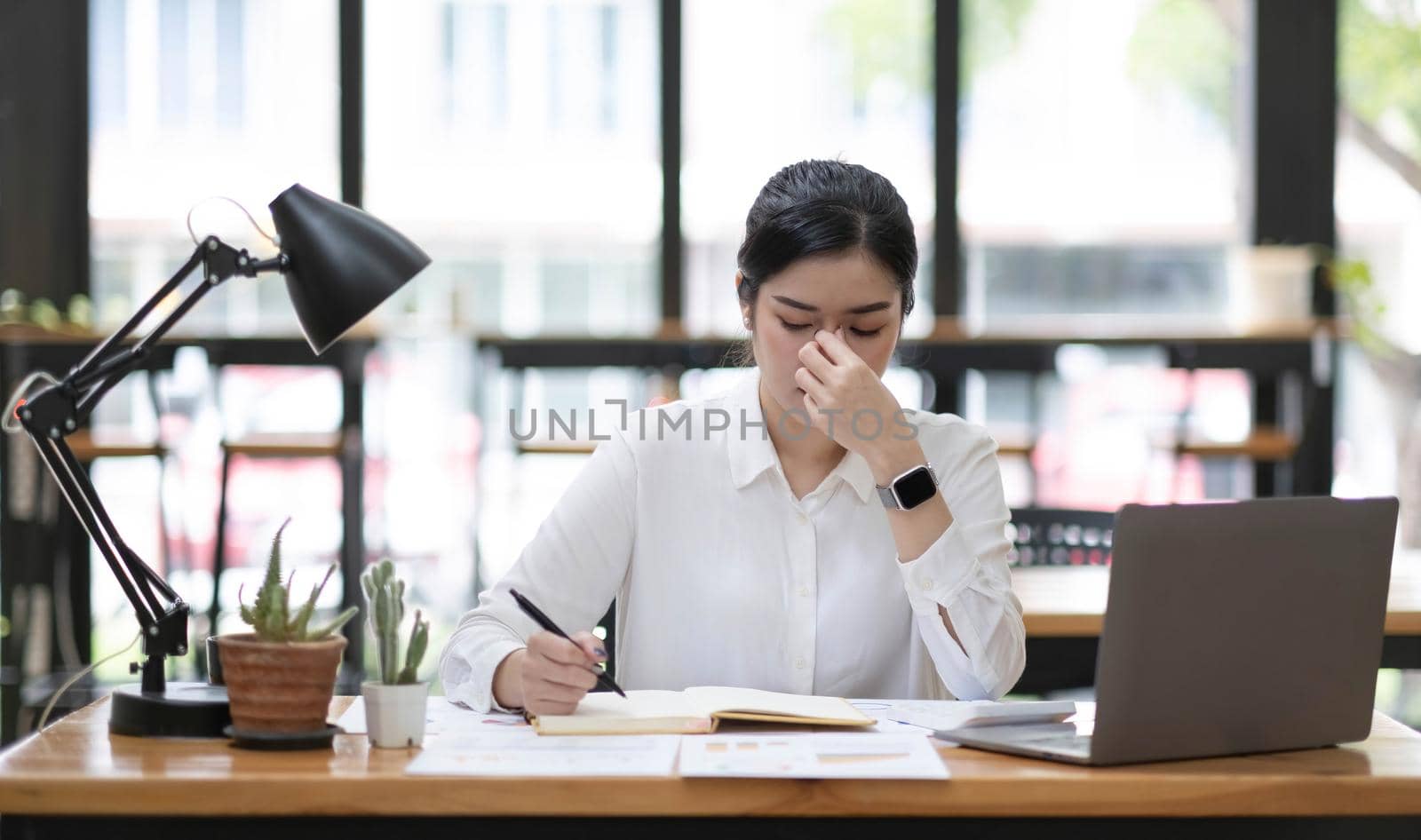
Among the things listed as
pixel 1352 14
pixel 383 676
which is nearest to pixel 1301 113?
pixel 1352 14

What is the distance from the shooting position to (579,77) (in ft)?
19.1

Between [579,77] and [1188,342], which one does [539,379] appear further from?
[1188,342]

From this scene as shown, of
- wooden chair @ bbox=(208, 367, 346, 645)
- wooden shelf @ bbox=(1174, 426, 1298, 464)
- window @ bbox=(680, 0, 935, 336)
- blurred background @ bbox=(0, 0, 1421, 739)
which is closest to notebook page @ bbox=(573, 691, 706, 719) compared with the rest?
wooden chair @ bbox=(208, 367, 346, 645)

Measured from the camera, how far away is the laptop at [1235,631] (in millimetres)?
1181

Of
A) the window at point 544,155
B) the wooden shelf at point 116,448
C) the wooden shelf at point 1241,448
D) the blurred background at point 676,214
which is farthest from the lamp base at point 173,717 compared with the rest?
the window at point 544,155

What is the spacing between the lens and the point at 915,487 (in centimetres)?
157

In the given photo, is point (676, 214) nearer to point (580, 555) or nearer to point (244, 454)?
point (244, 454)

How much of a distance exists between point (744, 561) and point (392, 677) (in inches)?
23.8

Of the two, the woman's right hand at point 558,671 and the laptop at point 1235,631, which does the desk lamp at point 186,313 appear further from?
the laptop at point 1235,631

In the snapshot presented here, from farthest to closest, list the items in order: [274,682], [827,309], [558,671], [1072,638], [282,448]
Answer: [282,448] < [1072,638] < [827,309] < [558,671] < [274,682]

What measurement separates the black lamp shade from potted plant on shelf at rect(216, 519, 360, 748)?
0.30 metres

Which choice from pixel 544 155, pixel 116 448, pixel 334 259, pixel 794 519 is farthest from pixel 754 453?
pixel 544 155

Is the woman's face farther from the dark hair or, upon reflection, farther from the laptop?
the laptop

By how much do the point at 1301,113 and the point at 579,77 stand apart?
114 inches
